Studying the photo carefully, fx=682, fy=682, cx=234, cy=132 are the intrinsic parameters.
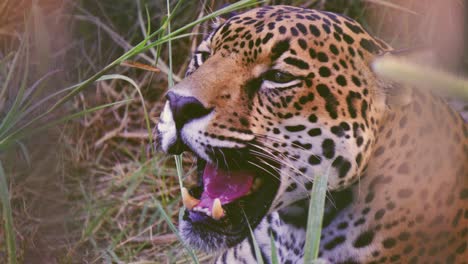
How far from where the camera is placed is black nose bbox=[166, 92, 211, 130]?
1.73 meters

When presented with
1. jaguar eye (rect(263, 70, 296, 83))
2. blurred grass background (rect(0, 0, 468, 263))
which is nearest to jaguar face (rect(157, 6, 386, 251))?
jaguar eye (rect(263, 70, 296, 83))

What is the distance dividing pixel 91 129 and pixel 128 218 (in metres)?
0.71

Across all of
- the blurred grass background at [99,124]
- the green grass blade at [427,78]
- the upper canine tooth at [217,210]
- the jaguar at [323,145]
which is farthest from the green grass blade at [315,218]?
the green grass blade at [427,78]

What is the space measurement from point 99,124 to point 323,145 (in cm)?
231

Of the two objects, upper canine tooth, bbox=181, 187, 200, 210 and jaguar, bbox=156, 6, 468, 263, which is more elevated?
jaguar, bbox=156, 6, 468, 263

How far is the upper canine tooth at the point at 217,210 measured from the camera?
1.89 m

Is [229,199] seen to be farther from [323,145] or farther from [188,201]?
[323,145]

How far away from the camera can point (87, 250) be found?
295cm

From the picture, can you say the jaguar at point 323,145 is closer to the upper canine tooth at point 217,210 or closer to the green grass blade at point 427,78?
the upper canine tooth at point 217,210

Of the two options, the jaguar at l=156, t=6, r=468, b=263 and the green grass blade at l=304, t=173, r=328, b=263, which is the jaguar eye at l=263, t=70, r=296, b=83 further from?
the green grass blade at l=304, t=173, r=328, b=263

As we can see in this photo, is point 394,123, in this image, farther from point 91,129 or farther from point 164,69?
point 91,129

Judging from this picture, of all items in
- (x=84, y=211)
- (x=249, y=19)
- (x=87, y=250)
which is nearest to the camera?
(x=249, y=19)

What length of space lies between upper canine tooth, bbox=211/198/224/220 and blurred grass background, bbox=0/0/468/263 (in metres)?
0.46

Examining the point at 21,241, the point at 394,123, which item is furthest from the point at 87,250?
the point at 394,123
